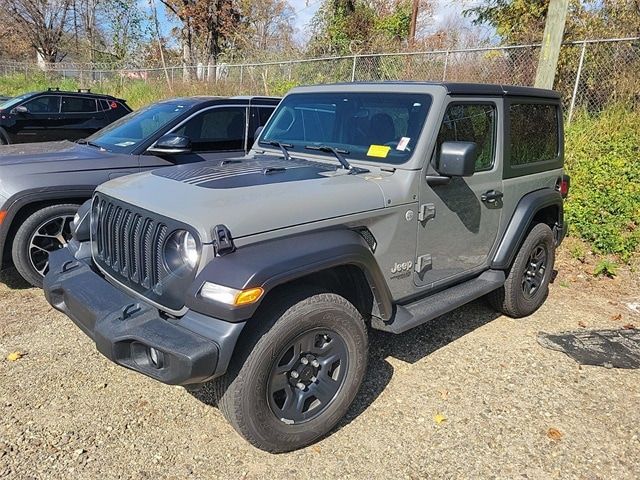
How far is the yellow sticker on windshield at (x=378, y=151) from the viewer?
338 centimetres

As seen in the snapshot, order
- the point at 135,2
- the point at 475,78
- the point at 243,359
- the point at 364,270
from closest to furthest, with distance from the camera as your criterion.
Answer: the point at 243,359 → the point at 364,270 → the point at 475,78 → the point at 135,2

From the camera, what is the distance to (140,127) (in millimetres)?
5566

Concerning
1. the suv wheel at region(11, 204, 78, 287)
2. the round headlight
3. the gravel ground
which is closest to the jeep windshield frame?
the suv wheel at region(11, 204, 78, 287)

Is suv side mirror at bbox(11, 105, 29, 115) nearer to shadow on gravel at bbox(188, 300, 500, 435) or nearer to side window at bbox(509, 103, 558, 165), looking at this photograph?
shadow on gravel at bbox(188, 300, 500, 435)

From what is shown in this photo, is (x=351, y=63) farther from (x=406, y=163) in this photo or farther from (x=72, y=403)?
(x=72, y=403)

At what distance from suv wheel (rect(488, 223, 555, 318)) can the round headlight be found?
2.88m

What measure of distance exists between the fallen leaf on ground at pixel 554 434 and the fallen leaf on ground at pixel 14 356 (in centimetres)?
357

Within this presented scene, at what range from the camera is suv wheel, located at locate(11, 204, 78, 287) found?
4531mm

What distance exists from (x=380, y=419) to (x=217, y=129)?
3.73 meters

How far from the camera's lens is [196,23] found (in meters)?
24.7

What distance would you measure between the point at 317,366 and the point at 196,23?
25.2m

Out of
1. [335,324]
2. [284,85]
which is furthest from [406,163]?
[284,85]

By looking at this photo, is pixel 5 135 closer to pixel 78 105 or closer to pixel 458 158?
pixel 78 105

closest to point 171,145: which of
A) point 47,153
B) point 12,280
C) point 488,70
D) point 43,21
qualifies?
point 47,153
